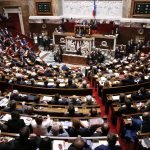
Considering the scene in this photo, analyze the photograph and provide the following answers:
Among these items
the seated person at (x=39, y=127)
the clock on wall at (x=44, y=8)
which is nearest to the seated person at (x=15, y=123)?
the seated person at (x=39, y=127)

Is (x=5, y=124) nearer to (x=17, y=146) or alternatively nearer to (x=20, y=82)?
(x=17, y=146)

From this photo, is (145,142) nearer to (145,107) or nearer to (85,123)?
(85,123)

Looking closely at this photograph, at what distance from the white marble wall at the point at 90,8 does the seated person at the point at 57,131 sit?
14738mm

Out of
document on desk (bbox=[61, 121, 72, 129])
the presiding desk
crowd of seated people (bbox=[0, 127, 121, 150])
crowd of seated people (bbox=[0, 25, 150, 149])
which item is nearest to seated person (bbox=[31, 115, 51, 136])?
crowd of seated people (bbox=[0, 25, 150, 149])

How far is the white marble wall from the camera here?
18.3 metres

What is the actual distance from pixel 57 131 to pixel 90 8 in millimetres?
15642

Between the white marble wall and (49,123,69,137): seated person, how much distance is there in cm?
1474

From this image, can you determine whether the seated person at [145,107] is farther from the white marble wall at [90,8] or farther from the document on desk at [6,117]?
the white marble wall at [90,8]

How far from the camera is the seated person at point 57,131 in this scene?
5.02 m

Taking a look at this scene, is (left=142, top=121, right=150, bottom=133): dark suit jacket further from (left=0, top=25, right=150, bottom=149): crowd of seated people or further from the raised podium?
the raised podium

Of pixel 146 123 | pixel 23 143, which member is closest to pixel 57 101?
pixel 146 123

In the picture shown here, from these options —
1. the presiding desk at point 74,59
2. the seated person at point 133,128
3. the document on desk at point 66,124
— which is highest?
the document on desk at point 66,124

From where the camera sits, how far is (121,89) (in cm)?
875

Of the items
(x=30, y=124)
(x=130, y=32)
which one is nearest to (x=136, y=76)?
(x=30, y=124)
